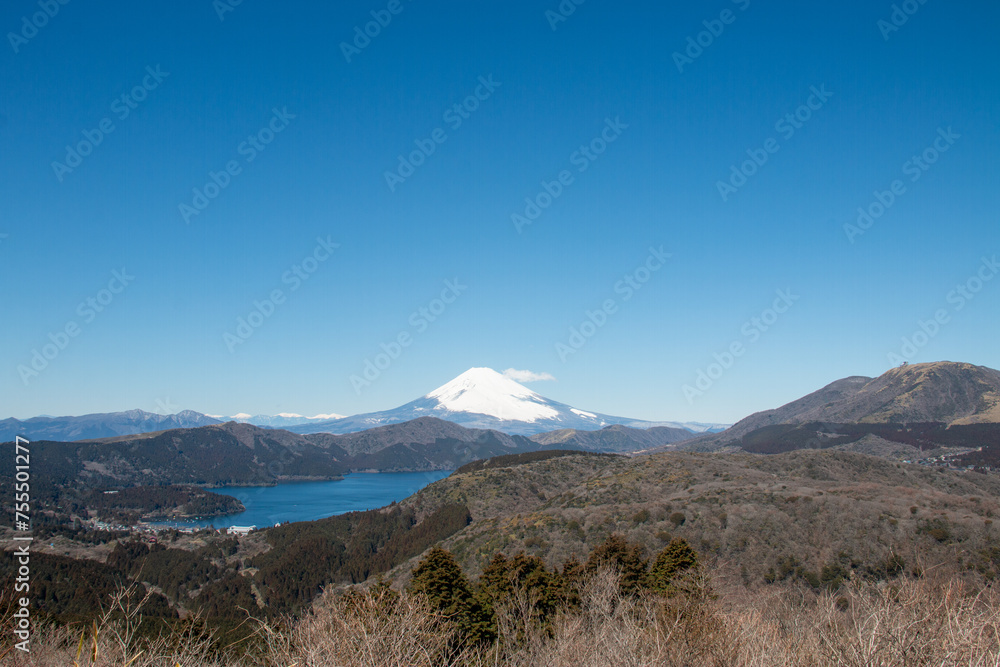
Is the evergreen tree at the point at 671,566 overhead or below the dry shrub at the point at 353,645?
below

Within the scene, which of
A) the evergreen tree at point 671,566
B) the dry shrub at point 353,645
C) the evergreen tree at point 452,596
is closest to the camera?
the dry shrub at point 353,645

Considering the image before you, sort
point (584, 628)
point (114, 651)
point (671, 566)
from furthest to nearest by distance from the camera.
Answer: point (671, 566) → point (584, 628) → point (114, 651)

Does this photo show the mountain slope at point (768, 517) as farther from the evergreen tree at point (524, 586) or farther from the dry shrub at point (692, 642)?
the evergreen tree at point (524, 586)

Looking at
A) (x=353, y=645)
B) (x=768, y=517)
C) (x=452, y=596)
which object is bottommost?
(x=768, y=517)

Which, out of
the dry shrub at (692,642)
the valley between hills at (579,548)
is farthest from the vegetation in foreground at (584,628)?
the valley between hills at (579,548)

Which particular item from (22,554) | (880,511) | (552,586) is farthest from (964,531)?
(22,554)

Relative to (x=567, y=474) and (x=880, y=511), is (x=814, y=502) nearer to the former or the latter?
A: (x=880, y=511)

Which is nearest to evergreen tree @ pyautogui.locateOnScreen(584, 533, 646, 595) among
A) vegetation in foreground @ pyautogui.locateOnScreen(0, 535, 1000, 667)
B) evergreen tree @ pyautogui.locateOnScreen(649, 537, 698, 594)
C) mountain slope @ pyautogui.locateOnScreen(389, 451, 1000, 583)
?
vegetation in foreground @ pyautogui.locateOnScreen(0, 535, 1000, 667)

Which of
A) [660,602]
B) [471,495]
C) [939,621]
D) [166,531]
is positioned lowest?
[166,531]

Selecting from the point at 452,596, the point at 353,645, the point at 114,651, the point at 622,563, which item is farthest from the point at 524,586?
the point at 114,651

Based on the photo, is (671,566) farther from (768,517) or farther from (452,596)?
(768,517)

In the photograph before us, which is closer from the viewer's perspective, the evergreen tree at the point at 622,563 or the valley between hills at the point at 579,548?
the valley between hills at the point at 579,548
